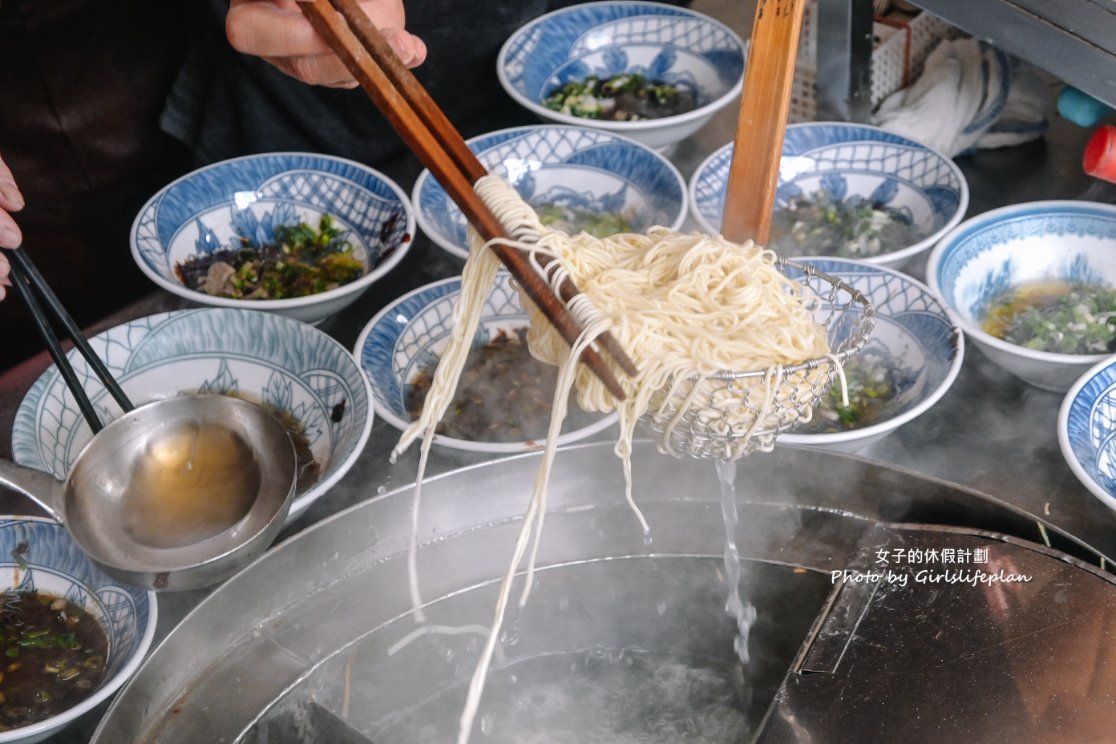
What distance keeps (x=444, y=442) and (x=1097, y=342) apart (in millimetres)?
1888

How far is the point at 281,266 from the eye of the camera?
3434 mm

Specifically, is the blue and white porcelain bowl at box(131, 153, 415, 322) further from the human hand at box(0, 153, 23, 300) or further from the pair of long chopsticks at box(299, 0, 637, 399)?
the pair of long chopsticks at box(299, 0, 637, 399)

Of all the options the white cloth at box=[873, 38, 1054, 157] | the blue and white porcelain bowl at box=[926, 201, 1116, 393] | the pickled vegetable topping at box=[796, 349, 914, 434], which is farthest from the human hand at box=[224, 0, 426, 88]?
the white cloth at box=[873, 38, 1054, 157]

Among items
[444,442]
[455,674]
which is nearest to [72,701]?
[455,674]

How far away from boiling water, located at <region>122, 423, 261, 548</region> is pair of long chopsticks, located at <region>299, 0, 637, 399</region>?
0.96m

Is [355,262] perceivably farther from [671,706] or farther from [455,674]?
[671,706]

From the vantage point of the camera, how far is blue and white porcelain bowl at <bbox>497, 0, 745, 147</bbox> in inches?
163

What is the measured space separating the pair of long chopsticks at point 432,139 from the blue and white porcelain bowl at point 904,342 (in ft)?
2.94

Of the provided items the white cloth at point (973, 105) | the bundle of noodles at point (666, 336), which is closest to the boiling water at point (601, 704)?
the bundle of noodles at point (666, 336)

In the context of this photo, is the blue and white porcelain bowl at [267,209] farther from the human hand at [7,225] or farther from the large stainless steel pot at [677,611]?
the large stainless steel pot at [677,611]

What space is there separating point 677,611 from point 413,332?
1235 mm

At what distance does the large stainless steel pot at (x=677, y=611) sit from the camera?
182 centimetres

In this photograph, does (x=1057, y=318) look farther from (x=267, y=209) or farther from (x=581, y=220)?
(x=267, y=209)

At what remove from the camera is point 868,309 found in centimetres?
198
